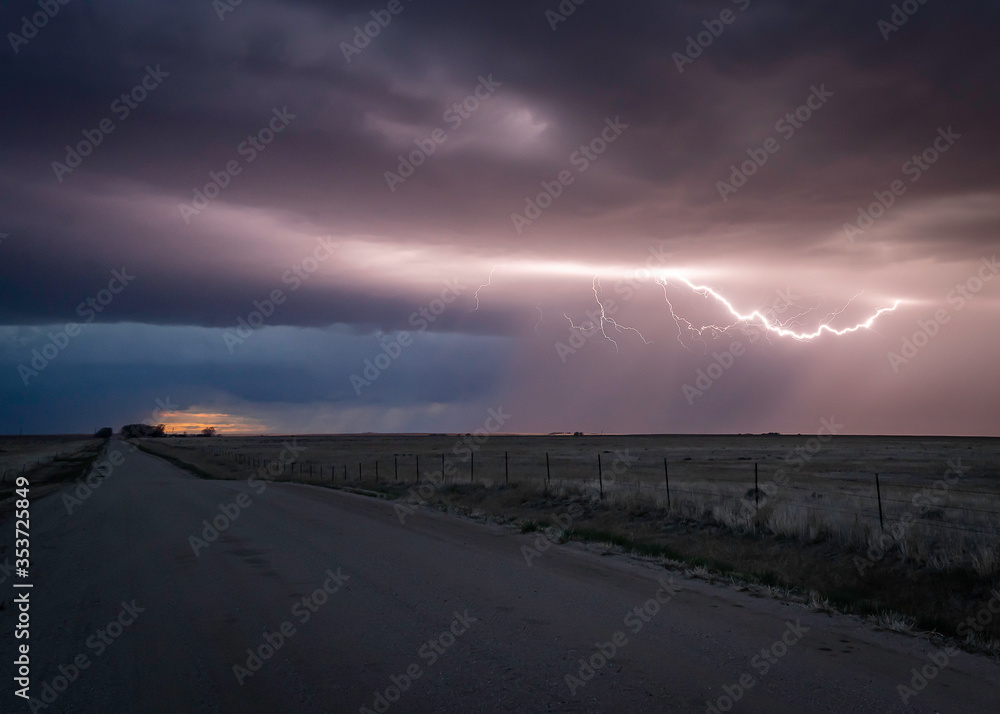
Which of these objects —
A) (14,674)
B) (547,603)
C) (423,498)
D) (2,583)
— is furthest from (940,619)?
(423,498)

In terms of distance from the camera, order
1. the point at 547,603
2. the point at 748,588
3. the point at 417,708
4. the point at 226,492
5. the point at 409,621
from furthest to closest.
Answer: the point at 226,492 → the point at 748,588 → the point at 547,603 → the point at 409,621 → the point at 417,708

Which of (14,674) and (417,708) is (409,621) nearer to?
(417,708)

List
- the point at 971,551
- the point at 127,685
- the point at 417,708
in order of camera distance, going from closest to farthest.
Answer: the point at 417,708 < the point at 127,685 < the point at 971,551

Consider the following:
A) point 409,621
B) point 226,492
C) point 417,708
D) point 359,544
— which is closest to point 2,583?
point 359,544

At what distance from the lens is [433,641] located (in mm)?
7309

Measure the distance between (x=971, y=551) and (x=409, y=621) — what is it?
9.86 m

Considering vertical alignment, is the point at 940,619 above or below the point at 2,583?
below

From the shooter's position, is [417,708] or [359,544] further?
[359,544]

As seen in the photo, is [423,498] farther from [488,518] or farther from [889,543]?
[889,543]

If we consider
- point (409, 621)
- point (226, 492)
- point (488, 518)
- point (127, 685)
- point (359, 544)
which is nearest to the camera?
point (127, 685)

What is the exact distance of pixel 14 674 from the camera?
254 inches

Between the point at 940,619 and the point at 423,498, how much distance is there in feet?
63.0

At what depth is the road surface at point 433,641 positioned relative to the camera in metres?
5.86

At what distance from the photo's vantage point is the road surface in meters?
5.86
